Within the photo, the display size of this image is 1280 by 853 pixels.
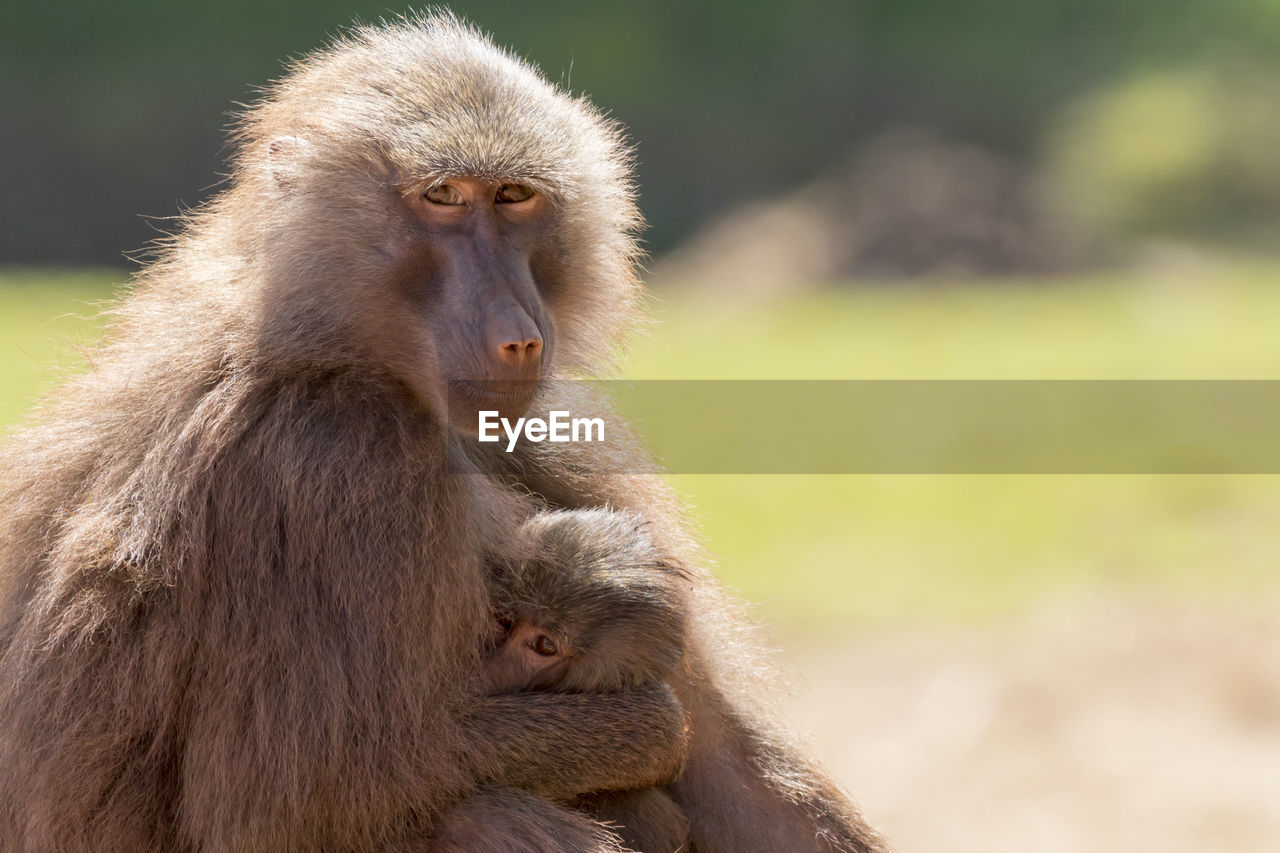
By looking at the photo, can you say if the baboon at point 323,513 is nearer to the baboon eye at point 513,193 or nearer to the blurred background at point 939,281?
the baboon eye at point 513,193

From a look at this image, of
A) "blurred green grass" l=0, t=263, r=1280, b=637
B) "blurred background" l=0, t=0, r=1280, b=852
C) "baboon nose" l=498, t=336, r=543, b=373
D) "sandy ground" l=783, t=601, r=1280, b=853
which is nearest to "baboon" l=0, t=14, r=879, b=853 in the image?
"baboon nose" l=498, t=336, r=543, b=373

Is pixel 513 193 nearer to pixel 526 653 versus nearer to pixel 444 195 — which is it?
pixel 444 195

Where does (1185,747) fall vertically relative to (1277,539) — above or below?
below

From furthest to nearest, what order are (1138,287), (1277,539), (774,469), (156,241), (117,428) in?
1. (1138,287)
2. (774,469)
3. (1277,539)
4. (156,241)
5. (117,428)

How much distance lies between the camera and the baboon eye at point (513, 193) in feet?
12.7

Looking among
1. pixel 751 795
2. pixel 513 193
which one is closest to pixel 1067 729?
pixel 751 795

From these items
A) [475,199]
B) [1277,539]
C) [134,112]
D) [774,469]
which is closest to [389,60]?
[475,199]

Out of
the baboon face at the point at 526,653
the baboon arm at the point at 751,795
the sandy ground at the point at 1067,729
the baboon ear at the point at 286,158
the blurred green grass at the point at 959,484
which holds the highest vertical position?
the blurred green grass at the point at 959,484

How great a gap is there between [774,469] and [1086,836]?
611 cm

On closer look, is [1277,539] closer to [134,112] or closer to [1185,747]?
[1185,747]

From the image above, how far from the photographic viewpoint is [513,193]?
153 inches

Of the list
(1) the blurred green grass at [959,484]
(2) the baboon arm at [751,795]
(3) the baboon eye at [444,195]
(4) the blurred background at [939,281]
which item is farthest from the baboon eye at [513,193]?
(2) the baboon arm at [751,795]

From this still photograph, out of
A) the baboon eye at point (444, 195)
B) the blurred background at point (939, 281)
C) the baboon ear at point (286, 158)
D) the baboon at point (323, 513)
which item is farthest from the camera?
the blurred background at point (939, 281)

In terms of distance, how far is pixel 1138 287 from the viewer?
17484mm
